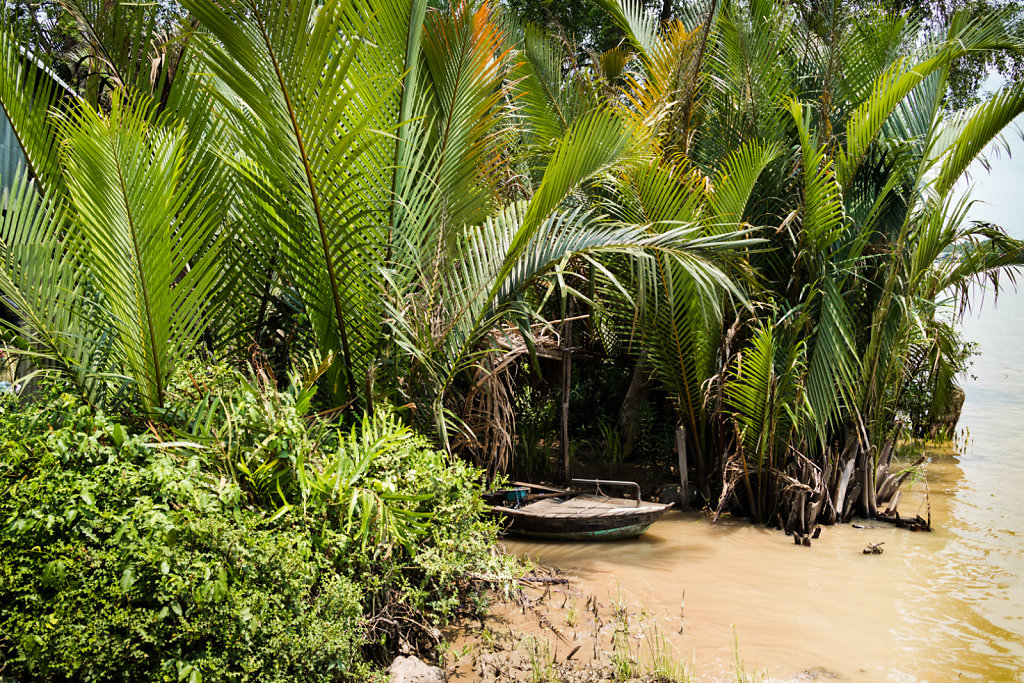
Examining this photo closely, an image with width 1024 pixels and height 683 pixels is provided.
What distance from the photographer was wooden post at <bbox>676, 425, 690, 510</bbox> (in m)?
7.89

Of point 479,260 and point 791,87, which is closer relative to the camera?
point 479,260

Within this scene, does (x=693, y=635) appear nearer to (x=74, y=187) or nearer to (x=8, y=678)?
(x=8, y=678)

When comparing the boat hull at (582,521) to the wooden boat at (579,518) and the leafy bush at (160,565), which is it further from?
the leafy bush at (160,565)

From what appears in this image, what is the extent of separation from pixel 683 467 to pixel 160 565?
5.63 meters

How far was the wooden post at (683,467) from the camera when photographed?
789cm

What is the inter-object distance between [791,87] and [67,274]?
7.42 metres

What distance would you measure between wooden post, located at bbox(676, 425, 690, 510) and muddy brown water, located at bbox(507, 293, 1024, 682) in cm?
17

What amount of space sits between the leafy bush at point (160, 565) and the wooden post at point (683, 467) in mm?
4554

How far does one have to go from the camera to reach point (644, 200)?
280 inches

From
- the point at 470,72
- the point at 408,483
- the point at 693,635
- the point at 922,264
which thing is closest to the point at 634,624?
the point at 693,635

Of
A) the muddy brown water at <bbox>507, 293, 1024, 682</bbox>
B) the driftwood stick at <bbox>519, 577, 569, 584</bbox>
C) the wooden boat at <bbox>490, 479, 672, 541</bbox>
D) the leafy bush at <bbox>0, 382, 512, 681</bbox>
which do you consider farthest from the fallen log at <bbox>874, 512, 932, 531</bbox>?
the leafy bush at <bbox>0, 382, 512, 681</bbox>

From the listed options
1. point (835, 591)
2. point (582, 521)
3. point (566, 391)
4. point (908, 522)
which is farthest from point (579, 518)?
point (908, 522)

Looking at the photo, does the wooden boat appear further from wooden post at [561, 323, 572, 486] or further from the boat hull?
wooden post at [561, 323, 572, 486]

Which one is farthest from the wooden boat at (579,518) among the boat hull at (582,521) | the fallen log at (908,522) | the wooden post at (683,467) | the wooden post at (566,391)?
the fallen log at (908,522)
